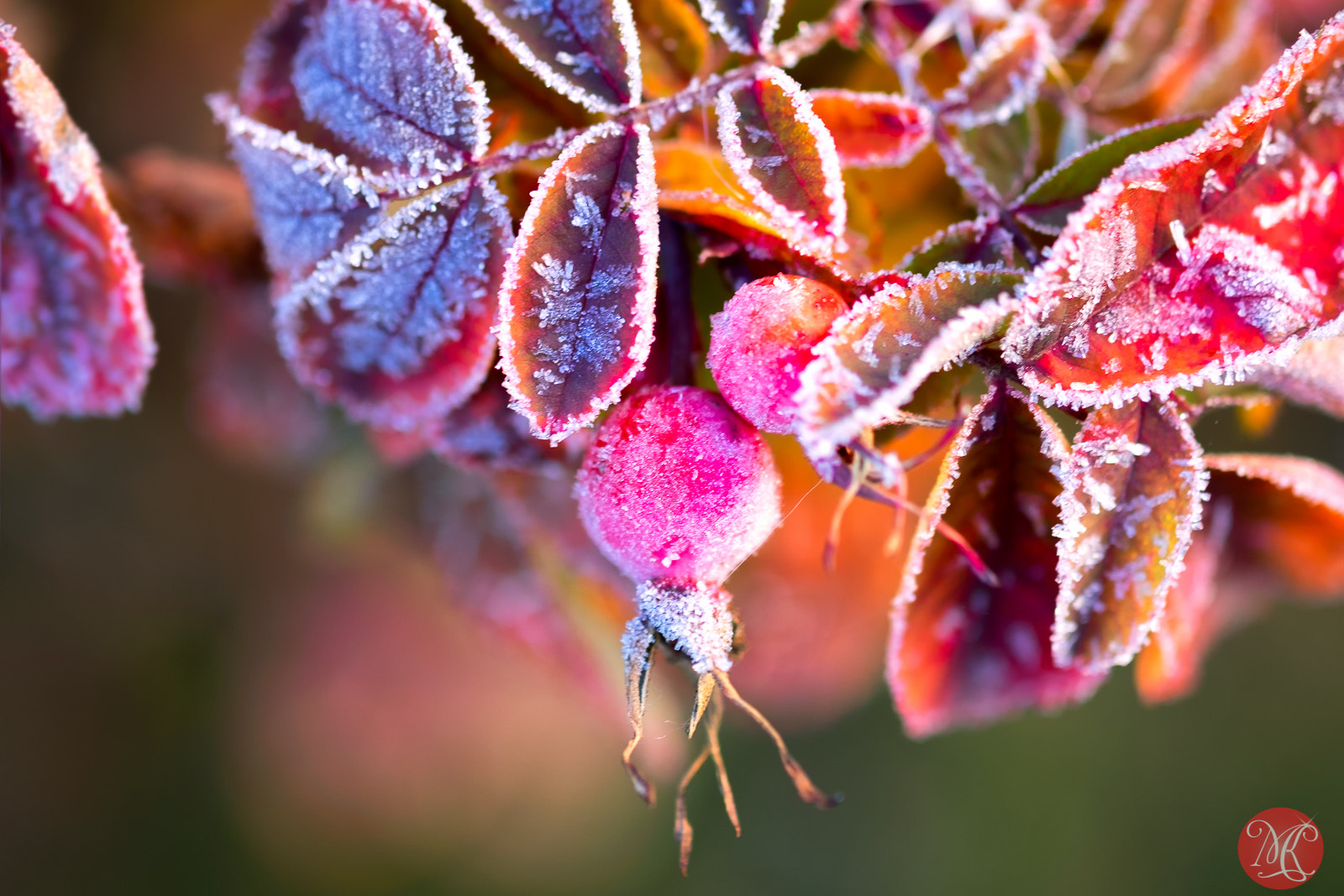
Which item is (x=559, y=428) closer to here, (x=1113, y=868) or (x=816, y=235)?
(x=816, y=235)

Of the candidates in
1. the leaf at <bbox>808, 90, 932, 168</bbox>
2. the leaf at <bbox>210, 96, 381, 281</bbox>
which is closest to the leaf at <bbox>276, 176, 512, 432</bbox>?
the leaf at <bbox>210, 96, 381, 281</bbox>

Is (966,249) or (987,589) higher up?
(966,249)

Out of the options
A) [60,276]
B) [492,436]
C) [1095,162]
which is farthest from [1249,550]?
[60,276]

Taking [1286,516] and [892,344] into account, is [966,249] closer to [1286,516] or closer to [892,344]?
[892,344]

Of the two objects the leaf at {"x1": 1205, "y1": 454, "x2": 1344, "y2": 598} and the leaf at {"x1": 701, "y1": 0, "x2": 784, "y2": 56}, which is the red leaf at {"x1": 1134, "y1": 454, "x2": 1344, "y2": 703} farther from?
the leaf at {"x1": 701, "y1": 0, "x2": 784, "y2": 56}

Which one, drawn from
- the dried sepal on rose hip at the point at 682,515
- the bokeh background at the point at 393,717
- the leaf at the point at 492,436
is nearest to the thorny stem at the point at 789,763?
the dried sepal on rose hip at the point at 682,515

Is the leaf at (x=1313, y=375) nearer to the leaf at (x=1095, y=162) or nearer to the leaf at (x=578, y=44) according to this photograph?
the leaf at (x=1095, y=162)
